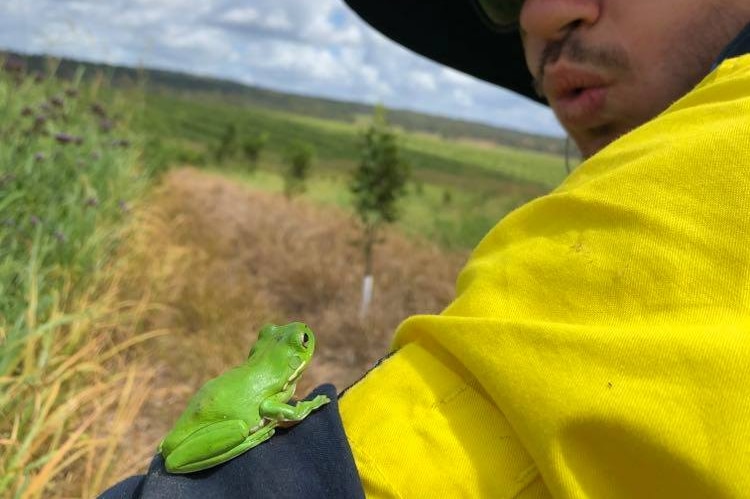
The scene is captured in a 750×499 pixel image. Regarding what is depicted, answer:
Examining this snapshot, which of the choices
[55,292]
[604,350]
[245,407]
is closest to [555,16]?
[604,350]

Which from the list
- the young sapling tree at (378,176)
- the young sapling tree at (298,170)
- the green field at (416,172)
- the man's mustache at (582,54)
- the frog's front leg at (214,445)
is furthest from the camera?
the young sapling tree at (298,170)

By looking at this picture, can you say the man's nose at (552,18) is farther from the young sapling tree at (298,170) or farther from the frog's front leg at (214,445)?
the young sapling tree at (298,170)

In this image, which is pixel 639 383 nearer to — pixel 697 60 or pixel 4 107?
pixel 697 60

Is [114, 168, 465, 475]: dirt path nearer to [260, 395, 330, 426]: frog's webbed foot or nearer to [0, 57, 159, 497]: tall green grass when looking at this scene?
[0, 57, 159, 497]: tall green grass

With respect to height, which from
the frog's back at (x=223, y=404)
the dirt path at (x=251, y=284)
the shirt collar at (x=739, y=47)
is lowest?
the dirt path at (x=251, y=284)

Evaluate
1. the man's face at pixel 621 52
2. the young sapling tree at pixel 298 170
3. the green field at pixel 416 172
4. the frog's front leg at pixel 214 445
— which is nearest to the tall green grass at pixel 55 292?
the frog's front leg at pixel 214 445

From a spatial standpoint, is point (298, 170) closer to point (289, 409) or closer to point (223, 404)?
point (223, 404)
